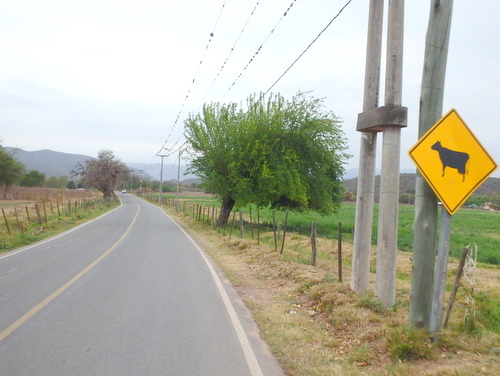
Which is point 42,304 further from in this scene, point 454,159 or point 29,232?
point 29,232

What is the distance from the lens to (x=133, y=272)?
11320 millimetres

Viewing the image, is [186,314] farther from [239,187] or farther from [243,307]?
[239,187]

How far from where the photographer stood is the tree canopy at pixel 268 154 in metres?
26.0

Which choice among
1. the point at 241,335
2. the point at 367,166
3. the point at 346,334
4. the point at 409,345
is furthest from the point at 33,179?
the point at 409,345

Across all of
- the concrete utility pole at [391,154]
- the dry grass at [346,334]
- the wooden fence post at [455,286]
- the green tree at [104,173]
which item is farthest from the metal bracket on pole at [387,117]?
the green tree at [104,173]

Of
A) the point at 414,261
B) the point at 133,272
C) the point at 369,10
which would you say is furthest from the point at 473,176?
the point at 133,272

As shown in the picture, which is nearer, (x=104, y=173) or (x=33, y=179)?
(x=104, y=173)

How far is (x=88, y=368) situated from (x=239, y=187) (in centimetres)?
2090

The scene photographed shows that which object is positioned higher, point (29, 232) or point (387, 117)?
point (387, 117)

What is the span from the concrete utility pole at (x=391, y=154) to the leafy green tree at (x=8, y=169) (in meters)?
66.5

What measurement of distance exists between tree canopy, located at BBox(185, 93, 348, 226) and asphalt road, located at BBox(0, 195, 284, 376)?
1366 centimetres

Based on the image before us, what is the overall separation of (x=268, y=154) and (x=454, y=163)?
2120 cm

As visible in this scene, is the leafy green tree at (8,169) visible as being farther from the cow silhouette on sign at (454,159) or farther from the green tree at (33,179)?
the cow silhouette on sign at (454,159)

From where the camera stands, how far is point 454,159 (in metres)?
5.30
